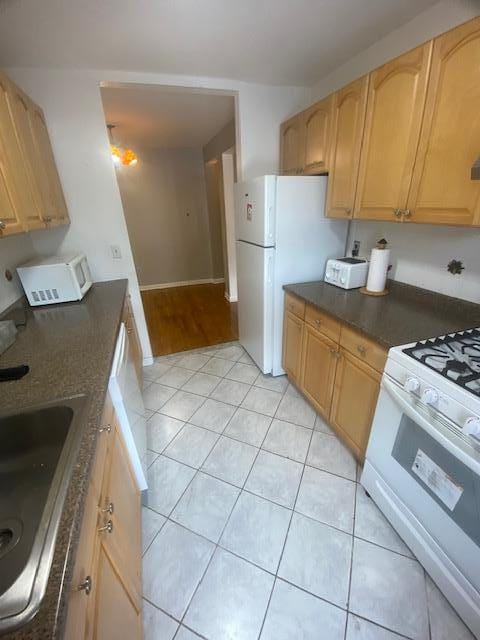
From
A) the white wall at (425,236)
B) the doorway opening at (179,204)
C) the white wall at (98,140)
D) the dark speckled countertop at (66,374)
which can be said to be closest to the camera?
the dark speckled countertop at (66,374)

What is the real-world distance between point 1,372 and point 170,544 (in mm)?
1069

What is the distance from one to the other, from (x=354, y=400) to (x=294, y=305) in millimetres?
778

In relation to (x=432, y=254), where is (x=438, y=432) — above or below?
below

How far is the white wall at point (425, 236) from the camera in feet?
4.53

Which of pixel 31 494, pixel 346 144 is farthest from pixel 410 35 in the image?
pixel 31 494

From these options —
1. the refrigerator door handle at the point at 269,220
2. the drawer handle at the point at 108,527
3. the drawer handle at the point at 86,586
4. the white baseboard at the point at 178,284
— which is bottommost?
the white baseboard at the point at 178,284

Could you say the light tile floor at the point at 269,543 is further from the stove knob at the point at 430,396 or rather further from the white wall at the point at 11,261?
the white wall at the point at 11,261

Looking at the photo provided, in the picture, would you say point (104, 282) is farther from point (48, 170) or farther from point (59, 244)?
point (48, 170)

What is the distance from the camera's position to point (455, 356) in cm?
109

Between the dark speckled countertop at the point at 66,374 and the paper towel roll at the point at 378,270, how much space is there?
1.59 metres

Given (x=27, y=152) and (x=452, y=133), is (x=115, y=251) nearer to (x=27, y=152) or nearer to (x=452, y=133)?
(x=27, y=152)

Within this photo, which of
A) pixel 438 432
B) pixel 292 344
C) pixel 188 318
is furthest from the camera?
pixel 188 318

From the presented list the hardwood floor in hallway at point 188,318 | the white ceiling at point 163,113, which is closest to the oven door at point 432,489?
the hardwood floor in hallway at point 188,318

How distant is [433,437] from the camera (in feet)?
3.25
